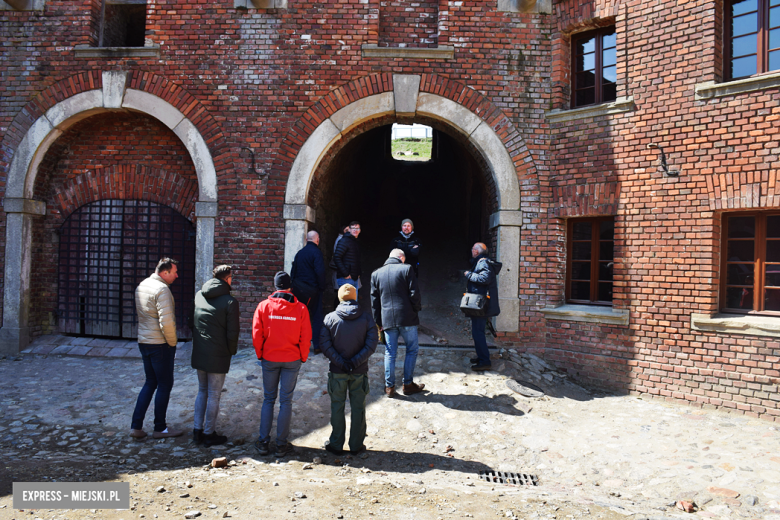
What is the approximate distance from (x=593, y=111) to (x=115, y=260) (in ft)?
26.9

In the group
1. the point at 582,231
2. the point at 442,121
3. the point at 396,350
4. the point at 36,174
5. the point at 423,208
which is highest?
the point at 442,121

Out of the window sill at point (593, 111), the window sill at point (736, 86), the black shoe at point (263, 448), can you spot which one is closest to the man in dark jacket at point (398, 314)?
the black shoe at point (263, 448)

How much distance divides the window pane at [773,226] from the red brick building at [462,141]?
0.05 ft

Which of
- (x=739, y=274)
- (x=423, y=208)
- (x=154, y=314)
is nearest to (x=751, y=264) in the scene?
(x=739, y=274)

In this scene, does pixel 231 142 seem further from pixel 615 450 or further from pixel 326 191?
pixel 615 450

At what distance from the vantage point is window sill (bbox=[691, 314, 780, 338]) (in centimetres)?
564

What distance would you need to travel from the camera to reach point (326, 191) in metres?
8.72

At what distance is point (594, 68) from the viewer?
23.7ft

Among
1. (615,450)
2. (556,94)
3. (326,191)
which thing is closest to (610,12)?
(556,94)

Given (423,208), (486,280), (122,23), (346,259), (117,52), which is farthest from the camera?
(423,208)

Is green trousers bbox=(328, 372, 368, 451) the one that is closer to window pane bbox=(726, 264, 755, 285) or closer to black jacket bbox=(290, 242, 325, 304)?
black jacket bbox=(290, 242, 325, 304)

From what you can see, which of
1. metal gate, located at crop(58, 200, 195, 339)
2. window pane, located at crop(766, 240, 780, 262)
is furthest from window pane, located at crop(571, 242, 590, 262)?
metal gate, located at crop(58, 200, 195, 339)

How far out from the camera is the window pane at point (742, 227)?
5980 mm

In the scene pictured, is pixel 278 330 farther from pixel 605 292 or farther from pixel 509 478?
pixel 605 292
